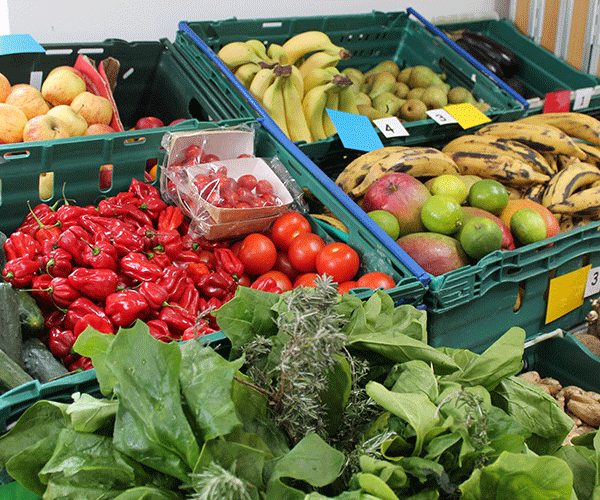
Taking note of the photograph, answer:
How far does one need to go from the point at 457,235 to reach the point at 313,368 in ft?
4.18

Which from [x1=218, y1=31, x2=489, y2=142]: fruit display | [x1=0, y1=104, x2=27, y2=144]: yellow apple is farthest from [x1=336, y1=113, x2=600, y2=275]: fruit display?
[x1=0, y1=104, x2=27, y2=144]: yellow apple

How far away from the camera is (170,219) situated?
208cm

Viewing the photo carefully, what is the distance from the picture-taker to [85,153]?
2094mm

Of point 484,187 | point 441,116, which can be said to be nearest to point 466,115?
point 441,116

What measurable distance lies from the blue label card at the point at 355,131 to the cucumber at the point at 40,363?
4.24ft

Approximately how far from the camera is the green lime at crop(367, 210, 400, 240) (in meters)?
2.13

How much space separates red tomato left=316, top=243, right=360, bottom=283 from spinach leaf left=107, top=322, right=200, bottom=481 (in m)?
0.97

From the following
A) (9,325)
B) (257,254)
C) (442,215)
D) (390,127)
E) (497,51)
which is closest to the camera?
(9,325)

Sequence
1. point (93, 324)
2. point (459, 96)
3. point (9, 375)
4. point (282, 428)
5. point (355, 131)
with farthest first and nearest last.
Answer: point (459, 96) < point (355, 131) < point (93, 324) < point (9, 375) < point (282, 428)

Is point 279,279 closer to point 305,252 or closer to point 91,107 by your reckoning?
point 305,252

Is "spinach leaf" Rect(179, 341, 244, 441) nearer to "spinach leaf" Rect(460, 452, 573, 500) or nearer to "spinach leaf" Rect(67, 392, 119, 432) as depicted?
"spinach leaf" Rect(67, 392, 119, 432)

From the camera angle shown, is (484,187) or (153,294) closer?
(153,294)

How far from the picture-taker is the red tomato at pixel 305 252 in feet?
6.60

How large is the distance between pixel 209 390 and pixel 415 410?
0.30 meters
